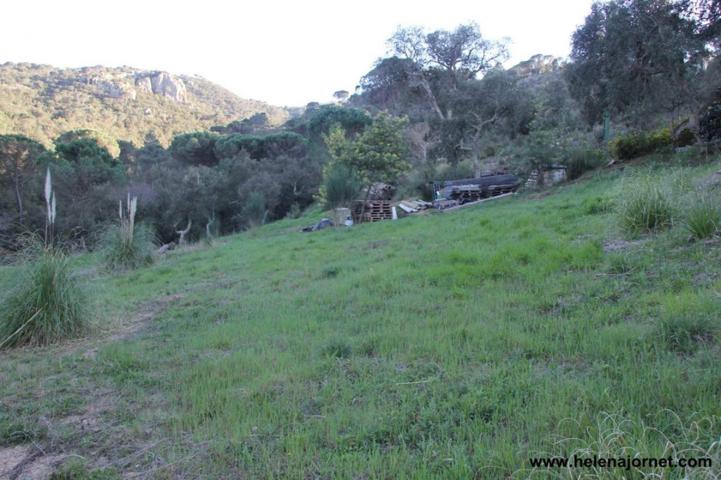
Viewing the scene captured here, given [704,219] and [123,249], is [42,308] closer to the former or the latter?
[123,249]

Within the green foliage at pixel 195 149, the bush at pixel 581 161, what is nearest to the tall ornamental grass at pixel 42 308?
the bush at pixel 581 161

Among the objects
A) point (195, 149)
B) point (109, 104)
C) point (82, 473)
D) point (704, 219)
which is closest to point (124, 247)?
point (82, 473)

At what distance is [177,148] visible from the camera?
43156 millimetres

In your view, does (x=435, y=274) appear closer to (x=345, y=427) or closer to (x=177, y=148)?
(x=345, y=427)

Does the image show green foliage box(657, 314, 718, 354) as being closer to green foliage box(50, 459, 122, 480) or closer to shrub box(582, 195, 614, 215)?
green foliage box(50, 459, 122, 480)

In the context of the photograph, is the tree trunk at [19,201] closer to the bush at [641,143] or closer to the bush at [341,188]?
the bush at [341,188]

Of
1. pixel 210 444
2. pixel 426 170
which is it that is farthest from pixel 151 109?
pixel 210 444

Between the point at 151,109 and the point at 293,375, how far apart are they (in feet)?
235

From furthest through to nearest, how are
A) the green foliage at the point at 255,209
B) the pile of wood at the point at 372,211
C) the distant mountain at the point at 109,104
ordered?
the distant mountain at the point at 109,104, the green foliage at the point at 255,209, the pile of wood at the point at 372,211

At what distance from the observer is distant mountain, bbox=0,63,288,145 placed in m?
47.2

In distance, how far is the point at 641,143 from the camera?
55.1ft

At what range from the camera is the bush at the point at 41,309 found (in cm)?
570

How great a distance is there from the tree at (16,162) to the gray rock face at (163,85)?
187ft

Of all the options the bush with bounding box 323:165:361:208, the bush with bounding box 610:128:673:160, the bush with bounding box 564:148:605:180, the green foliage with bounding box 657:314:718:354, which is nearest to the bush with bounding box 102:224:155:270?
the bush with bounding box 323:165:361:208
